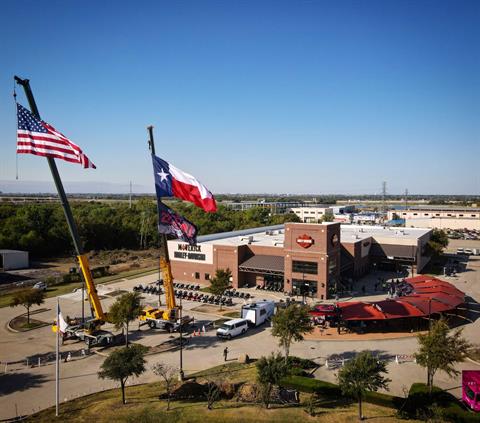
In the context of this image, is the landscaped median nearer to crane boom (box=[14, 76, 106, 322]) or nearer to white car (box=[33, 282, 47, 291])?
crane boom (box=[14, 76, 106, 322])

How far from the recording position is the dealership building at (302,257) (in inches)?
1921

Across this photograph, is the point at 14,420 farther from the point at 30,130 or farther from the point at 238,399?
the point at 30,130

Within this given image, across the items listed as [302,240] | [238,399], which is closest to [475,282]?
[302,240]

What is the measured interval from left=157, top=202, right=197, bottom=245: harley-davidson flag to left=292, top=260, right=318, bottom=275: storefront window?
22143mm

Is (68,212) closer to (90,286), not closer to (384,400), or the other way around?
(90,286)

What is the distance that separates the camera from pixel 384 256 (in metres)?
63.0

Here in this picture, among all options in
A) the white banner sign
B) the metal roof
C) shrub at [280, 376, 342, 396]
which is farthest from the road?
the white banner sign

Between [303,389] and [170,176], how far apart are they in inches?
660

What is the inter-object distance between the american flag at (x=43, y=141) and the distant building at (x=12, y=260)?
180 ft

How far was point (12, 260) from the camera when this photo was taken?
73500 mm

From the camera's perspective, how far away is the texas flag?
26.8 m

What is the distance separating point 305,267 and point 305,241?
127 inches

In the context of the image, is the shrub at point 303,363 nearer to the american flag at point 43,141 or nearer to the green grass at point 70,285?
the american flag at point 43,141

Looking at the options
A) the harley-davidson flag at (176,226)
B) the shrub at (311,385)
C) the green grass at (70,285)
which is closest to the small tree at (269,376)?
the shrub at (311,385)
